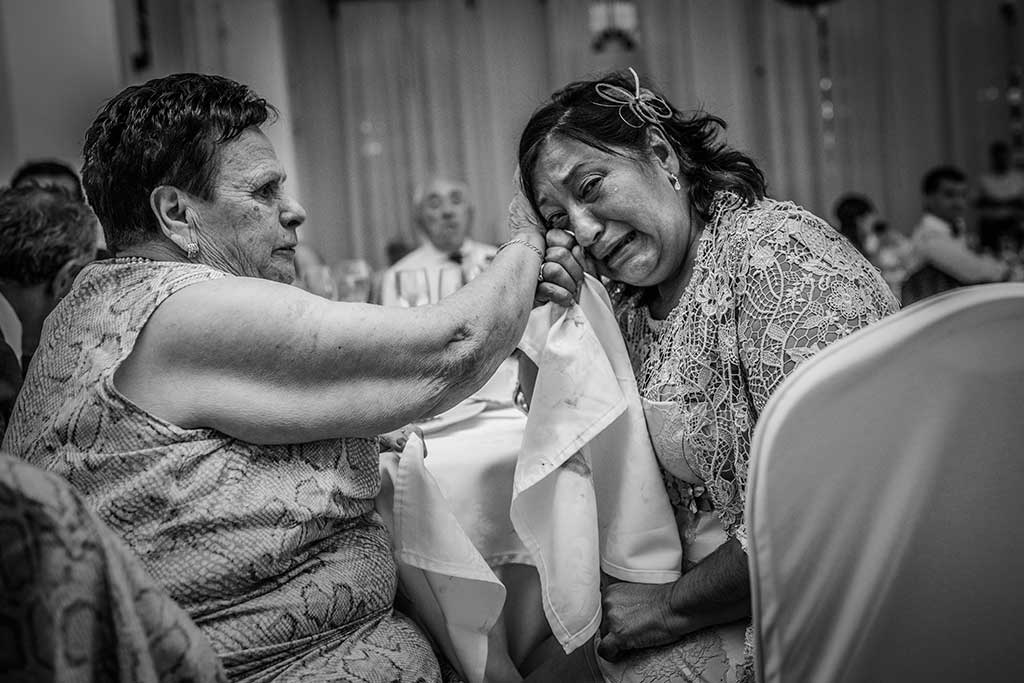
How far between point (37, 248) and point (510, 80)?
964 centimetres

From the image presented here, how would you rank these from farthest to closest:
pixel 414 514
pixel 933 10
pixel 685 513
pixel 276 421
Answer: pixel 933 10, pixel 685 513, pixel 414 514, pixel 276 421

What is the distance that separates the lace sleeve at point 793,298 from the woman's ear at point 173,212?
877 millimetres

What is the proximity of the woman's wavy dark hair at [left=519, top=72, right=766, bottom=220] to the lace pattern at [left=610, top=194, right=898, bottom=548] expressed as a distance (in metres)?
0.08

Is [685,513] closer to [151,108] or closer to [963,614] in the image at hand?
[963,614]

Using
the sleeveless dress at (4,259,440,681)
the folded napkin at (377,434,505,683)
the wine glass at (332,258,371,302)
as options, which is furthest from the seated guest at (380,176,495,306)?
the sleeveless dress at (4,259,440,681)

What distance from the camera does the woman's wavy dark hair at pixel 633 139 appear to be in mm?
1812

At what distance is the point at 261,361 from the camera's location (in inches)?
51.3

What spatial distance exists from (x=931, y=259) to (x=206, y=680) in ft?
18.1

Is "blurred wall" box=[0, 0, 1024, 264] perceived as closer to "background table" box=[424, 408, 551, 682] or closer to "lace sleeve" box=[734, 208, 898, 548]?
"background table" box=[424, 408, 551, 682]

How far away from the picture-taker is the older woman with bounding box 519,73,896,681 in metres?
1.48

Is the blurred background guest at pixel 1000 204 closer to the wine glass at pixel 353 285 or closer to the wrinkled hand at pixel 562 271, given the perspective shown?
the wine glass at pixel 353 285

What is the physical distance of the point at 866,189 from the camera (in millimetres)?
11586

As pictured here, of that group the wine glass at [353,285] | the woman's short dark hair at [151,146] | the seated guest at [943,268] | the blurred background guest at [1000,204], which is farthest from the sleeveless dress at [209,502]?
the blurred background guest at [1000,204]

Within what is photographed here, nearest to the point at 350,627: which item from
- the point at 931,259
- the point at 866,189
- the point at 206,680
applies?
the point at 206,680
